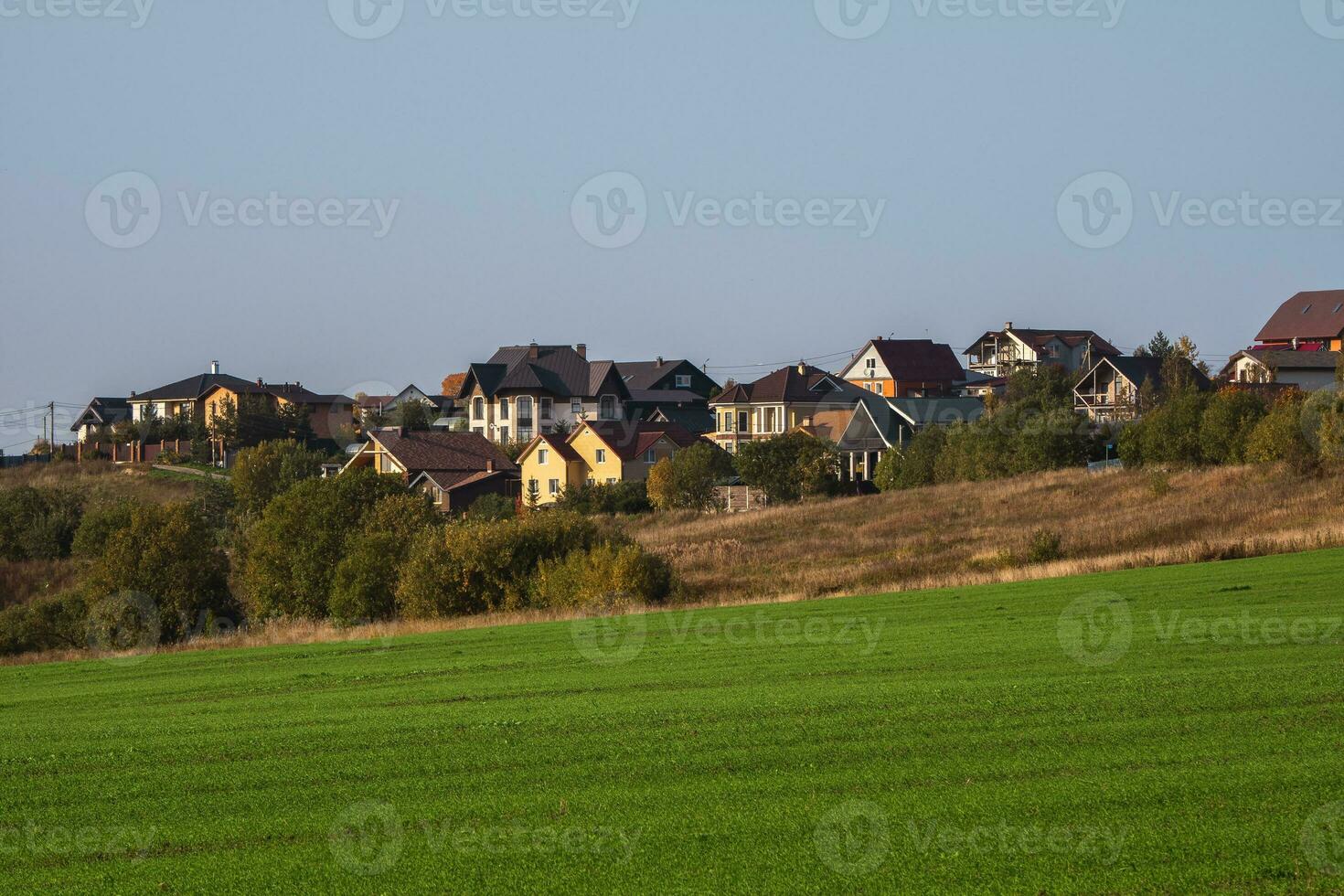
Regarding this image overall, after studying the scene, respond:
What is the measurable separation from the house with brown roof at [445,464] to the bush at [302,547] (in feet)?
104

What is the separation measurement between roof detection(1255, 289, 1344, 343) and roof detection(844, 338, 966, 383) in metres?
24.9

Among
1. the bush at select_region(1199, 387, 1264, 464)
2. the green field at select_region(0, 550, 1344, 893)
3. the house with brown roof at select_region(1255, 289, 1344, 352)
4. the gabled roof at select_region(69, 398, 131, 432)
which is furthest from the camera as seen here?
the gabled roof at select_region(69, 398, 131, 432)

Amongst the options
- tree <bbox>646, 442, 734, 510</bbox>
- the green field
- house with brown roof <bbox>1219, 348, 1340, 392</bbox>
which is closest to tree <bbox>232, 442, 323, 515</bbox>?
tree <bbox>646, 442, 734, 510</bbox>

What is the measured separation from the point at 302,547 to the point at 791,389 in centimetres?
5256

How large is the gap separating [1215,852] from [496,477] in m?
78.1

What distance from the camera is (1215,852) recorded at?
8977mm

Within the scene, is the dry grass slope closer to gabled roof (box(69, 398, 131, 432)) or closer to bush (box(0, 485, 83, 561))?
bush (box(0, 485, 83, 561))

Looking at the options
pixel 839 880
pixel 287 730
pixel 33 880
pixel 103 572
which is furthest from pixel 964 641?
pixel 103 572

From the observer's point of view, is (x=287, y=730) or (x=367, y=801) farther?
(x=287, y=730)

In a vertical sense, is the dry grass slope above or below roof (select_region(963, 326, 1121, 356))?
below

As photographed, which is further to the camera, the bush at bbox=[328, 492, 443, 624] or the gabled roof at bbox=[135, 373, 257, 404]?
the gabled roof at bbox=[135, 373, 257, 404]

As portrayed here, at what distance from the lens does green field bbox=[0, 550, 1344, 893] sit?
9.31 meters

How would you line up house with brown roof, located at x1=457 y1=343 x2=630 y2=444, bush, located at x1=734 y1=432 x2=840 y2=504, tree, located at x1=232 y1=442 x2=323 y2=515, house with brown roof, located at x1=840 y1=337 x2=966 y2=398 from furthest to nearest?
house with brown roof, located at x1=840 y1=337 x2=966 y2=398, house with brown roof, located at x1=457 y1=343 x2=630 y2=444, tree, located at x1=232 y1=442 x2=323 y2=515, bush, located at x1=734 y1=432 x2=840 y2=504

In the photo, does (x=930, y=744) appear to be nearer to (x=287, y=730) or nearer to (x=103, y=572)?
(x=287, y=730)
